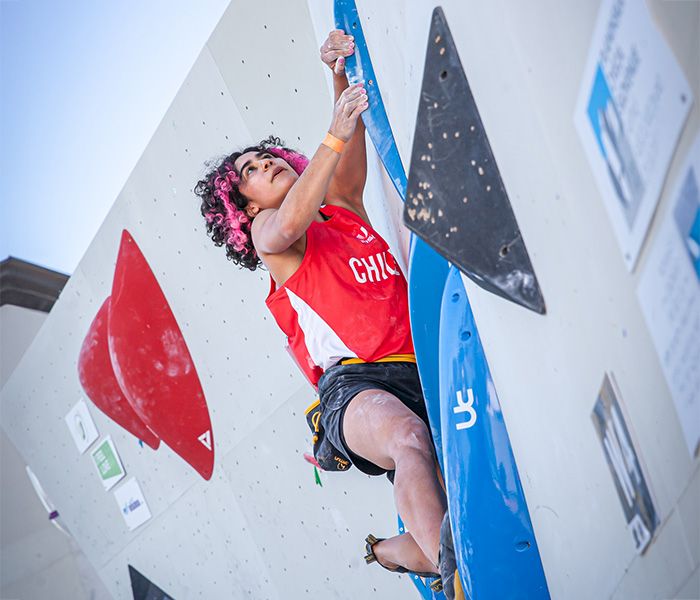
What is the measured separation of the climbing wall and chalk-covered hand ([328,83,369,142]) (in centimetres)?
9

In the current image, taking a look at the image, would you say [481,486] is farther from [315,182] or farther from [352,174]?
[352,174]

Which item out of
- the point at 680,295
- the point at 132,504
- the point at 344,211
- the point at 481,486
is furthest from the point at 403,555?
the point at 132,504

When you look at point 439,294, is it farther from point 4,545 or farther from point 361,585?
point 4,545

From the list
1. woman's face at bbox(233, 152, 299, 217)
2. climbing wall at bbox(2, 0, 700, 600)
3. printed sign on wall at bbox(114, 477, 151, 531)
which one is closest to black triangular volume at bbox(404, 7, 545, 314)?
climbing wall at bbox(2, 0, 700, 600)

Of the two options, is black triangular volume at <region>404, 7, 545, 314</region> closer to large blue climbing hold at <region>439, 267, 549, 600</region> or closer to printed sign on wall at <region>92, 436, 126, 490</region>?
large blue climbing hold at <region>439, 267, 549, 600</region>

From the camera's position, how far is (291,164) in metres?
2.04

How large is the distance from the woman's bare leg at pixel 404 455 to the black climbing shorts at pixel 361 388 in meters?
0.03

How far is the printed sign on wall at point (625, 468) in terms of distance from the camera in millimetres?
825

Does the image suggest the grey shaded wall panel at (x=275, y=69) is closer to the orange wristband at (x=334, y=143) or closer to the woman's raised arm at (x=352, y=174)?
the woman's raised arm at (x=352, y=174)

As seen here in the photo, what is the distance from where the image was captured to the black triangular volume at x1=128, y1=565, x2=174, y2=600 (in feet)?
11.6

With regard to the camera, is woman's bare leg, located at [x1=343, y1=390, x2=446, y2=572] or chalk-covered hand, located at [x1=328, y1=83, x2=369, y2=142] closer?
woman's bare leg, located at [x1=343, y1=390, x2=446, y2=572]

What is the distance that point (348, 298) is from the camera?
1725 mm

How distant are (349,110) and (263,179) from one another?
35 centimetres

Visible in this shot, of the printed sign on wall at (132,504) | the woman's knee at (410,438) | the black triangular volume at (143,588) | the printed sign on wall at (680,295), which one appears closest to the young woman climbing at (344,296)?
→ the woman's knee at (410,438)
